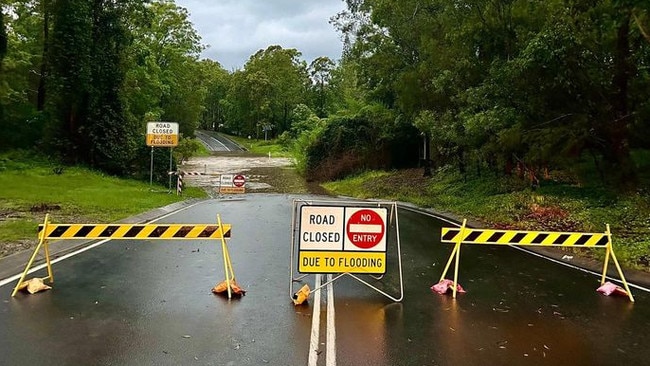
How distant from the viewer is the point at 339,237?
27.0 feet

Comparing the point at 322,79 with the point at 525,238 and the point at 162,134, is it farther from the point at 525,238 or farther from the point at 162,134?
the point at 525,238

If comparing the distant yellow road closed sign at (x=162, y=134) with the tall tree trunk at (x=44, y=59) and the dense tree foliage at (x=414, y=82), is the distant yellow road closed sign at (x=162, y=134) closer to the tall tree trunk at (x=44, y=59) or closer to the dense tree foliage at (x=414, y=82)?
the dense tree foliage at (x=414, y=82)

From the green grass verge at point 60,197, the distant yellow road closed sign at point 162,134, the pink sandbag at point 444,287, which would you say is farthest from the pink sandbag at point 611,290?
the distant yellow road closed sign at point 162,134

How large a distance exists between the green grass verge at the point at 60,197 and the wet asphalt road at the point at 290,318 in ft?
17.6

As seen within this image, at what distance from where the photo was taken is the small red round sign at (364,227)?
8.23 m

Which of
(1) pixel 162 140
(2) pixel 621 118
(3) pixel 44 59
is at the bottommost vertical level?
(1) pixel 162 140

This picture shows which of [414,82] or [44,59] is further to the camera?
[44,59]

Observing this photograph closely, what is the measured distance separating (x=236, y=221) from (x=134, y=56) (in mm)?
27288

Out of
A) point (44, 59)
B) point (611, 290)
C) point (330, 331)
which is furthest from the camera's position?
point (44, 59)

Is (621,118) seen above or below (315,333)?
above

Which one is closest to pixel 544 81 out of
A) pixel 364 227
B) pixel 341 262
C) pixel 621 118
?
pixel 621 118

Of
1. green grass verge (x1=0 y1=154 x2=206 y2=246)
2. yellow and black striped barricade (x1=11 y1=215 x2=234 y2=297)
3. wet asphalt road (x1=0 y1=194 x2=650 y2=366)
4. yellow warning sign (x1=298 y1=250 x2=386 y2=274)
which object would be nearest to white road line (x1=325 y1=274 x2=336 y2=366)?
wet asphalt road (x1=0 y1=194 x2=650 y2=366)

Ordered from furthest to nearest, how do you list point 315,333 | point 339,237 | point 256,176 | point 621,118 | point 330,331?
point 256,176
point 621,118
point 339,237
point 330,331
point 315,333

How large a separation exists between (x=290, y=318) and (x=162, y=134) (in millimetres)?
22059
